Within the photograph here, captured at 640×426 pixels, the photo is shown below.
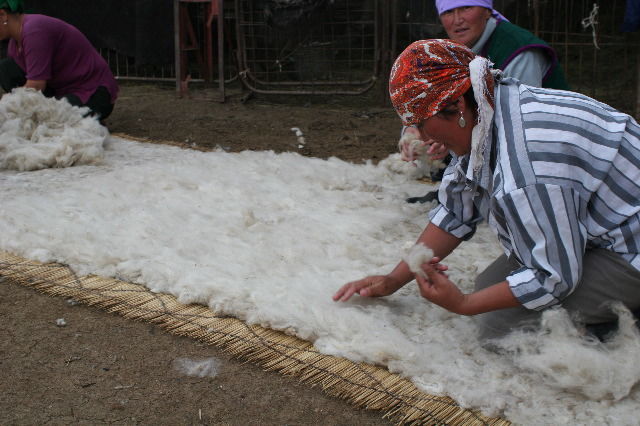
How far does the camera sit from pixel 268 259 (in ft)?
7.89

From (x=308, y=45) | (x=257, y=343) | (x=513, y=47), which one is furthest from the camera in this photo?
(x=308, y=45)

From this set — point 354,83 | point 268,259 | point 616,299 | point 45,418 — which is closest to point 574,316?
point 616,299

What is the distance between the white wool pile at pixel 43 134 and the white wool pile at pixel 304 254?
105 mm

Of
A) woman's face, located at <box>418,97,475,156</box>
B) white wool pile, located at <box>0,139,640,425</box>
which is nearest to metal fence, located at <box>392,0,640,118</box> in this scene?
white wool pile, located at <box>0,139,640,425</box>

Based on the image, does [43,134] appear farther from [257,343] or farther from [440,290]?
[440,290]

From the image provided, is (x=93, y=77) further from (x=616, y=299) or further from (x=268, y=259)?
(x=616, y=299)

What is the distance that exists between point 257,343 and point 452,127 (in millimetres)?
814

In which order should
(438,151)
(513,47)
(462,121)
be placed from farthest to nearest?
(438,151), (513,47), (462,121)

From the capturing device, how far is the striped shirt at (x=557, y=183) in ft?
4.69

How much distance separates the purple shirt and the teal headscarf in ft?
0.38

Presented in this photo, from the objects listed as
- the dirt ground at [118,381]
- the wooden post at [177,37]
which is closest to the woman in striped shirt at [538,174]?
the dirt ground at [118,381]

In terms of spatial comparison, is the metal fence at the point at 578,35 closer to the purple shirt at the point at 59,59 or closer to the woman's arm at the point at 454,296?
the purple shirt at the point at 59,59

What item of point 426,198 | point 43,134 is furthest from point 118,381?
point 43,134

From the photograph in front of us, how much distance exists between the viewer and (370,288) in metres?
1.98
